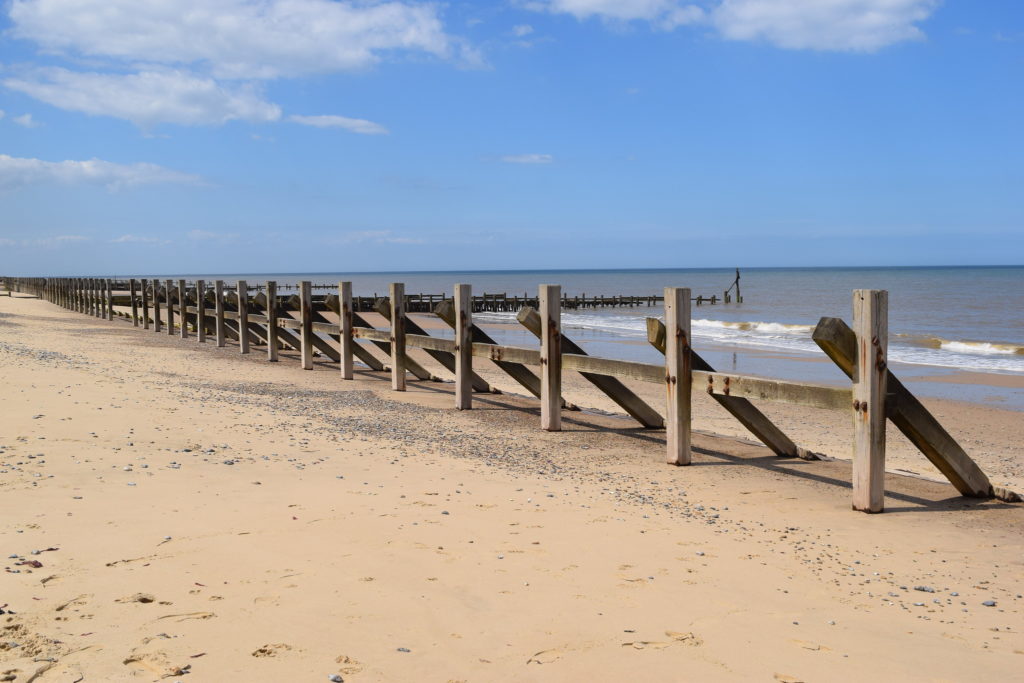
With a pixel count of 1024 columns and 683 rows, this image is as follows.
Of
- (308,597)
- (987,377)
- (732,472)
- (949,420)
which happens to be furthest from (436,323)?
(308,597)

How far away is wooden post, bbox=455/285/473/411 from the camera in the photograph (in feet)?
34.4

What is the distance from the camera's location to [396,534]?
478 centimetres

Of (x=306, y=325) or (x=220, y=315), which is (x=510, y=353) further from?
(x=220, y=315)

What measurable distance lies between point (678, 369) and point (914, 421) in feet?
6.25

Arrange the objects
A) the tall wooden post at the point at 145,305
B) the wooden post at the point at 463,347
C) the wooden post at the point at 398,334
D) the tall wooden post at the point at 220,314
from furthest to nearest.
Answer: the tall wooden post at the point at 145,305 < the tall wooden post at the point at 220,314 < the wooden post at the point at 398,334 < the wooden post at the point at 463,347

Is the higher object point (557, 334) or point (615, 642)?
point (557, 334)

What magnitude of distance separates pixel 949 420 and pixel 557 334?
6808mm

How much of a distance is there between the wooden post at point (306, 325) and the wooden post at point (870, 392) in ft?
35.9

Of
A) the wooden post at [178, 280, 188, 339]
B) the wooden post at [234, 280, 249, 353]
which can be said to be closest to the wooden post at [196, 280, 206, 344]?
the wooden post at [178, 280, 188, 339]

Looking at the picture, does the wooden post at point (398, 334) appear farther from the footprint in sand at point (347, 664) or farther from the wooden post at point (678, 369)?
the footprint in sand at point (347, 664)

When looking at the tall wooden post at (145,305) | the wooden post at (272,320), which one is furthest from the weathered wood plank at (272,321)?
the tall wooden post at (145,305)

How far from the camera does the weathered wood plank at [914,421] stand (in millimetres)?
5629

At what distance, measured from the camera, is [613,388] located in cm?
879

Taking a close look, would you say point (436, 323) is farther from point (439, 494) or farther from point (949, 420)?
point (439, 494)
